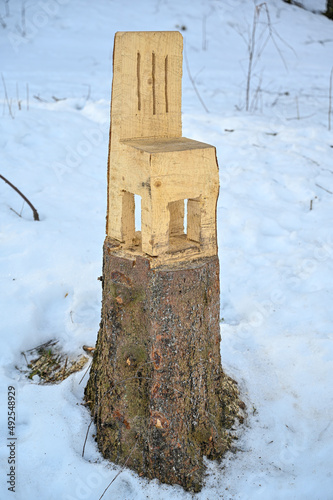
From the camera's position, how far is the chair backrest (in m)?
1.90

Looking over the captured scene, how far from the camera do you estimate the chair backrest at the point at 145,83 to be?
190 cm

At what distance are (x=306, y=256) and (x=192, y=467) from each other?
1.81 m

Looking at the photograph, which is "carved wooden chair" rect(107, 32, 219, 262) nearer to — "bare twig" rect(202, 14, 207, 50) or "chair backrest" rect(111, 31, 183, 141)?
"chair backrest" rect(111, 31, 183, 141)

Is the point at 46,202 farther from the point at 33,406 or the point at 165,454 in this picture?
the point at 165,454

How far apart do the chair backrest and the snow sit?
1.20m

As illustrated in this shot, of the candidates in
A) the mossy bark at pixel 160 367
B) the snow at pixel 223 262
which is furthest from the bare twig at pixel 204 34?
the mossy bark at pixel 160 367

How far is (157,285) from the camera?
6.19 ft

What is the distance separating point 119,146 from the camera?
1921 mm

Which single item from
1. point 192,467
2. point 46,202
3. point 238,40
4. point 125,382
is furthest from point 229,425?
point 238,40

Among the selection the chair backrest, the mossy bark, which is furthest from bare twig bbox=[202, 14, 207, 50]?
the mossy bark

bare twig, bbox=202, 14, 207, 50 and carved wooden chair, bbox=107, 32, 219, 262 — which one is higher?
carved wooden chair, bbox=107, 32, 219, 262

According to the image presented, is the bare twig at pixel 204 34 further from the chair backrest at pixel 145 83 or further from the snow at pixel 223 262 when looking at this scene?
the chair backrest at pixel 145 83

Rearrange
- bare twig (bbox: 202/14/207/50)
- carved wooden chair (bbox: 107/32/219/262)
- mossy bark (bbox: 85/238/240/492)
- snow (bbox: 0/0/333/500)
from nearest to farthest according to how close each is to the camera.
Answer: carved wooden chair (bbox: 107/32/219/262)
mossy bark (bbox: 85/238/240/492)
snow (bbox: 0/0/333/500)
bare twig (bbox: 202/14/207/50)

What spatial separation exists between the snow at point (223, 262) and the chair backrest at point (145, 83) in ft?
3.95
